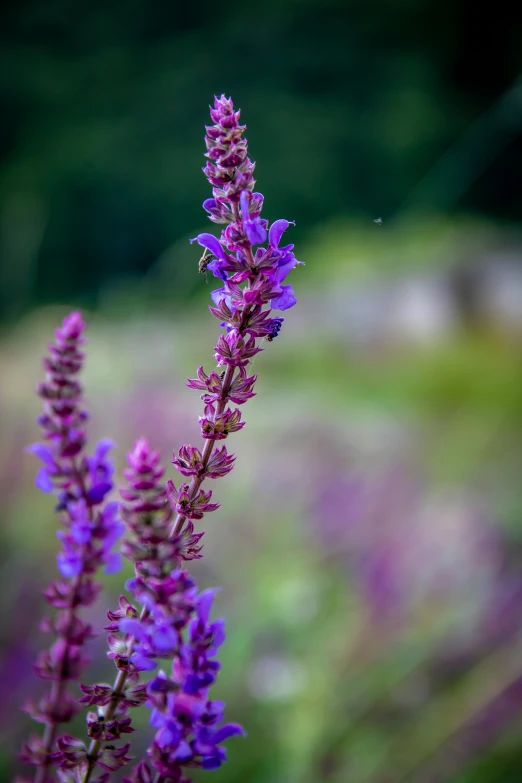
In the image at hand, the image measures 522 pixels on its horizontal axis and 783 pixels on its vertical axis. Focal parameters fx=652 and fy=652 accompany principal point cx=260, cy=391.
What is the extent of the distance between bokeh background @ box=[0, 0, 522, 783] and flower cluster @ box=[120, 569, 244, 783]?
2.60 ft

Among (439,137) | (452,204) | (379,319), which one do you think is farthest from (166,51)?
(379,319)

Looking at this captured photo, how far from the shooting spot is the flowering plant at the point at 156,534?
401 mm

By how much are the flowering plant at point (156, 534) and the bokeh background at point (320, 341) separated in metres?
0.75

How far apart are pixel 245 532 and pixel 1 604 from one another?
80 centimetres

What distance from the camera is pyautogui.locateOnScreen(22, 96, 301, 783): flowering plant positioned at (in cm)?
40

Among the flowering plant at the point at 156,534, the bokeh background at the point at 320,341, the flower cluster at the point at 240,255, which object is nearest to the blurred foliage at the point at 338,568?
the bokeh background at the point at 320,341

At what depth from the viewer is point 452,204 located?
291 inches

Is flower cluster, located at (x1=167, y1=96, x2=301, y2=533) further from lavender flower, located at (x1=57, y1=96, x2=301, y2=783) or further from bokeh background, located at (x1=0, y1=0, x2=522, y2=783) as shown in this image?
bokeh background, located at (x1=0, y1=0, x2=522, y2=783)

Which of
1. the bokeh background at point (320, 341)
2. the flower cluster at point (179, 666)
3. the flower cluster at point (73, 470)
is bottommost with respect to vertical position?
the flower cluster at point (179, 666)

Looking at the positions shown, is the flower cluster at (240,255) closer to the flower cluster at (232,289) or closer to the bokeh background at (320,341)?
the flower cluster at (232,289)

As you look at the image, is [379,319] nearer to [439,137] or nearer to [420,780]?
[439,137]

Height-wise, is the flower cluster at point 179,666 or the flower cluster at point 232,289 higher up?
→ the flower cluster at point 232,289

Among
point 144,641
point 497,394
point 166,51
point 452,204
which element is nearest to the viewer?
point 144,641

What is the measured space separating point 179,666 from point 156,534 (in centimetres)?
11
